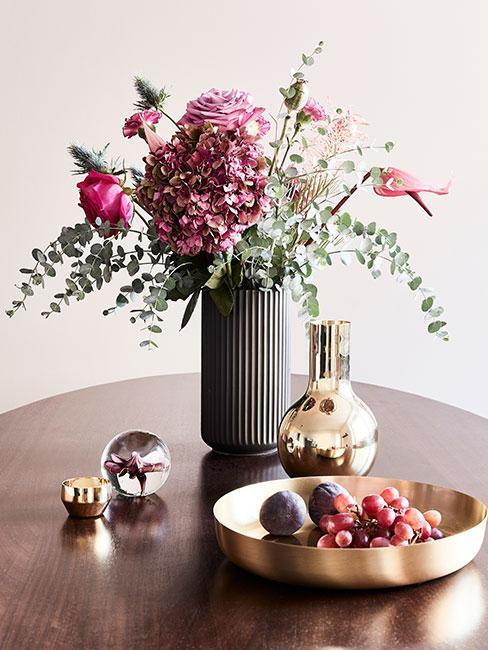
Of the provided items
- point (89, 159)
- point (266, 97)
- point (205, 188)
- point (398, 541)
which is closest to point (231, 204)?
point (205, 188)

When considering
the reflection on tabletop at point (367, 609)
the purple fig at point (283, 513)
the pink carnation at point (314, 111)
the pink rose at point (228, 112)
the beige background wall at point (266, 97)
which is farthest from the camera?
the beige background wall at point (266, 97)

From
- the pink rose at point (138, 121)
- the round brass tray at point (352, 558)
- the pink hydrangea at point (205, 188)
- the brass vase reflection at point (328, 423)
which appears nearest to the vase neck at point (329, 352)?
the brass vase reflection at point (328, 423)

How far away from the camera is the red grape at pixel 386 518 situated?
0.94 metres

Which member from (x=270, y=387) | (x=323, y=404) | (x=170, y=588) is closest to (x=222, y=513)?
(x=170, y=588)

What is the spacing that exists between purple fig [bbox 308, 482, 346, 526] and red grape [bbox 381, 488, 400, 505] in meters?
0.06

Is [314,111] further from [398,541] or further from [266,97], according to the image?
[266,97]

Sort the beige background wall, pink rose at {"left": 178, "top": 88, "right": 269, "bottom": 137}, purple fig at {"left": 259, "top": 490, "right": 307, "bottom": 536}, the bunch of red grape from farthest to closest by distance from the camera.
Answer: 1. the beige background wall
2. pink rose at {"left": 178, "top": 88, "right": 269, "bottom": 137}
3. purple fig at {"left": 259, "top": 490, "right": 307, "bottom": 536}
4. the bunch of red grape

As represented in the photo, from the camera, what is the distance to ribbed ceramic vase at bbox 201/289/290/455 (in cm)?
144

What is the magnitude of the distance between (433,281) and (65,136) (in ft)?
4.20

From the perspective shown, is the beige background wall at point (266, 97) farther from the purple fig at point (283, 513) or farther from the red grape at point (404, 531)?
the red grape at point (404, 531)

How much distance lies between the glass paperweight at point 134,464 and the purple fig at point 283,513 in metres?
0.25

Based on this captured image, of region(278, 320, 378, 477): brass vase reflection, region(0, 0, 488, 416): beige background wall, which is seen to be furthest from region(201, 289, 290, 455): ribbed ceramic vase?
region(0, 0, 488, 416): beige background wall

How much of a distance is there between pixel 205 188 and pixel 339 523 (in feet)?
1.62

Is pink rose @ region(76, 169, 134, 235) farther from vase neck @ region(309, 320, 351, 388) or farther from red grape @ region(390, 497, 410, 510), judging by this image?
red grape @ region(390, 497, 410, 510)
